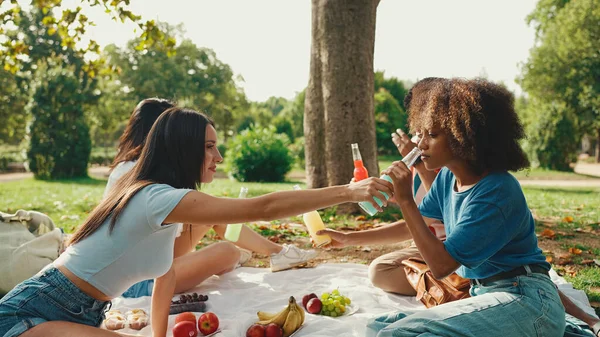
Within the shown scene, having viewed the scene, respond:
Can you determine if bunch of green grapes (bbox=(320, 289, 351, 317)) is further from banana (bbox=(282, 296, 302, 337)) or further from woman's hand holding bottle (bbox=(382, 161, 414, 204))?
woman's hand holding bottle (bbox=(382, 161, 414, 204))

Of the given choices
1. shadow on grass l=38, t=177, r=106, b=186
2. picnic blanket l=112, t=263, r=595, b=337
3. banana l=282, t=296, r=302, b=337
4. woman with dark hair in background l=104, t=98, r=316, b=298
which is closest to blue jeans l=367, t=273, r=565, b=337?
banana l=282, t=296, r=302, b=337

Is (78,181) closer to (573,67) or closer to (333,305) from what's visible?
(333,305)

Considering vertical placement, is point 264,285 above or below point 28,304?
below

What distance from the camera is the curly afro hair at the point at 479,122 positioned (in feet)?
8.31

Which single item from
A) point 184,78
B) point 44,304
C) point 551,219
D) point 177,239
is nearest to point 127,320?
point 177,239

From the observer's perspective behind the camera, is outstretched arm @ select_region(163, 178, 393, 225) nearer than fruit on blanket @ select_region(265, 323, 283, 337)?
Yes

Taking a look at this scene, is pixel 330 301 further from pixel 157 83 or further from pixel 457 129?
pixel 157 83

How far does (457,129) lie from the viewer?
101 inches

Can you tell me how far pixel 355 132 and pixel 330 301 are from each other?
4.30 metres

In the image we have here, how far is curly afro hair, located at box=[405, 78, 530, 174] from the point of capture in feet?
8.31

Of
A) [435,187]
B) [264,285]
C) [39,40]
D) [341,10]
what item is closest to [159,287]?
[264,285]

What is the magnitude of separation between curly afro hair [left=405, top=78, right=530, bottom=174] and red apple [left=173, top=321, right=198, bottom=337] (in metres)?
1.91

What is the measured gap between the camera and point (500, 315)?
244cm

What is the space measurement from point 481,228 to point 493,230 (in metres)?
0.06
